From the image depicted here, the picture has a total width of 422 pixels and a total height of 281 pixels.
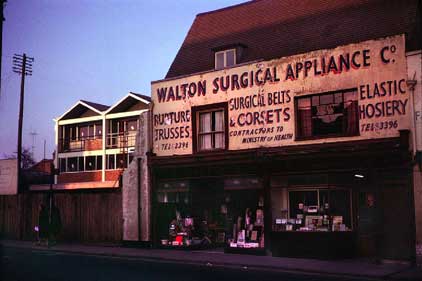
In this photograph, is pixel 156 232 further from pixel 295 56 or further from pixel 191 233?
pixel 295 56

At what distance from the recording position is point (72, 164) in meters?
53.3

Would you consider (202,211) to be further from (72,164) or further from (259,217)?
(72,164)

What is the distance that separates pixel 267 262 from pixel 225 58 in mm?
9127

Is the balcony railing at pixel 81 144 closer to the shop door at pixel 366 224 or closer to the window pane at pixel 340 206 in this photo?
the window pane at pixel 340 206

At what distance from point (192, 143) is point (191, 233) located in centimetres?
372

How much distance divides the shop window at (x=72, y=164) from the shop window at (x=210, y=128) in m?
33.9

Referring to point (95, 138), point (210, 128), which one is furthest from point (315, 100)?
point (95, 138)

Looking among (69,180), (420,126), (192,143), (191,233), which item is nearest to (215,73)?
(192,143)

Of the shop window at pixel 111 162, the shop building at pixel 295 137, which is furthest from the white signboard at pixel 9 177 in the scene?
the shop window at pixel 111 162

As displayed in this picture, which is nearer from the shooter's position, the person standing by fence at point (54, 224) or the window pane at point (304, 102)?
the window pane at point (304, 102)

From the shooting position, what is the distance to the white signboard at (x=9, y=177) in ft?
94.8

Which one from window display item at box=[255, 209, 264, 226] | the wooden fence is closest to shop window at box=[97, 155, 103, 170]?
the wooden fence

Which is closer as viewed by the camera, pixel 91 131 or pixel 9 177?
pixel 9 177

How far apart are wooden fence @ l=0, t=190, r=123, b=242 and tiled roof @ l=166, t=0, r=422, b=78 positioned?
6.53 meters
